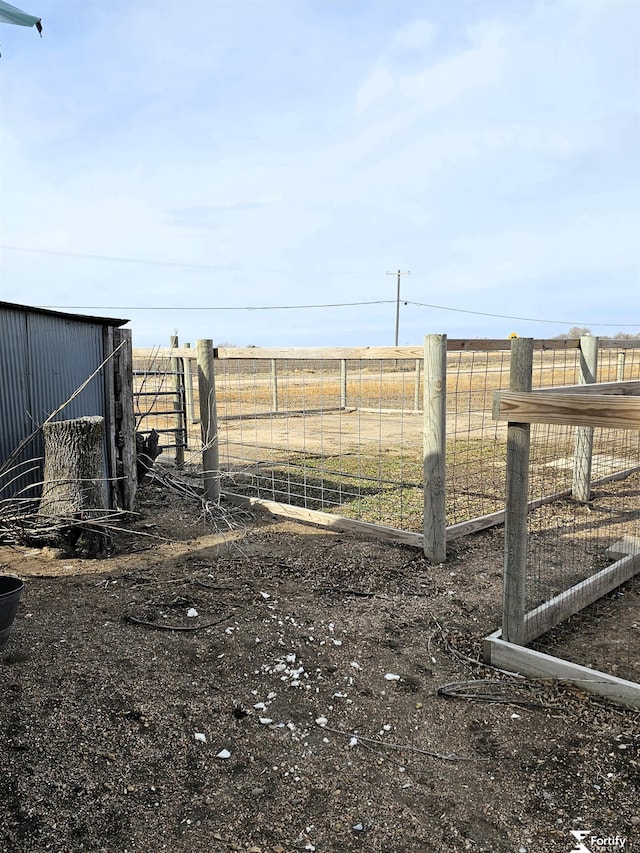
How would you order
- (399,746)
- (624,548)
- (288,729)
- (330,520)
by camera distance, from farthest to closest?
1. (330,520)
2. (624,548)
3. (288,729)
4. (399,746)

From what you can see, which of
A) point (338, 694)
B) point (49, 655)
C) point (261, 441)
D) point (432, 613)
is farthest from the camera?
point (261, 441)

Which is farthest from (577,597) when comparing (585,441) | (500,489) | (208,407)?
(208,407)

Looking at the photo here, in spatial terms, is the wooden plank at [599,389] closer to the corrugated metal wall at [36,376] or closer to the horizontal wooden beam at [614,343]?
the horizontal wooden beam at [614,343]

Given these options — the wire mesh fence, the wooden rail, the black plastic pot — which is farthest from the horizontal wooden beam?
the black plastic pot

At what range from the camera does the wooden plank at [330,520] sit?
4883 millimetres

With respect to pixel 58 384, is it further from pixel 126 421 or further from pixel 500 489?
pixel 500 489

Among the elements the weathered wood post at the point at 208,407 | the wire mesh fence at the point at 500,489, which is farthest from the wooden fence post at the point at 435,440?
the weathered wood post at the point at 208,407

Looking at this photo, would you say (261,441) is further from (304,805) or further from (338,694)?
(304,805)

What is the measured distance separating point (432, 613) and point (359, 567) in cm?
84

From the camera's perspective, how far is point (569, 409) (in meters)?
2.73

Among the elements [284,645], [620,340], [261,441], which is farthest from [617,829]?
[261,441]

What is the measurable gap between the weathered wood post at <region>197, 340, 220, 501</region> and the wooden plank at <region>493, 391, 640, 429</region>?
12.2ft

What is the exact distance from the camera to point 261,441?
11.1 m

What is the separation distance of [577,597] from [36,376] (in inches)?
180
